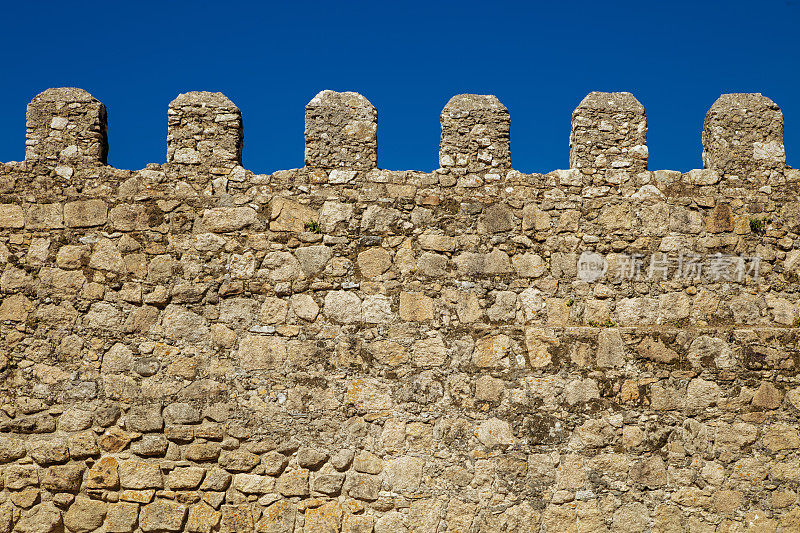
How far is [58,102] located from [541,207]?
3.90 m

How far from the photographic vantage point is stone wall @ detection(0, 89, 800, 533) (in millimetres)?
4941

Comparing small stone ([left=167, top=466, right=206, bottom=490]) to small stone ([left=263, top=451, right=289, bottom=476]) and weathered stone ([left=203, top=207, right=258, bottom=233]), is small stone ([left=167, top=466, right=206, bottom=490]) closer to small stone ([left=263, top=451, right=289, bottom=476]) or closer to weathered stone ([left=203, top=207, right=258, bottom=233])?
small stone ([left=263, top=451, right=289, bottom=476])

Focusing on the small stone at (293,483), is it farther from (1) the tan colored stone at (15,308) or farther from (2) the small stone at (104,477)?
(1) the tan colored stone at (15,308)

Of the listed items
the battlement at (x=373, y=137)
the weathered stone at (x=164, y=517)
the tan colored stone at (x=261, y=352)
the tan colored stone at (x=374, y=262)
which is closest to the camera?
the weathered stone at (x=164, y=517)

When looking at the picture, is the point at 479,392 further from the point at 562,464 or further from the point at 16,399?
the point at 16,399

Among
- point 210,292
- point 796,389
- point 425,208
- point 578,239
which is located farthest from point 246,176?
point 796,389

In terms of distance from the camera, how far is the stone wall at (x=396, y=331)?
4.94 metres

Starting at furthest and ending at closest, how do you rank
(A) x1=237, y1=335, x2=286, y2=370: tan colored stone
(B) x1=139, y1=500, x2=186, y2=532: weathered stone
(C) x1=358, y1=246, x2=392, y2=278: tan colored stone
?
1. (C) x1=358, y1=246, x2=392, y2=278: tan colored stone
2. (A) x1=237, y1=335, x2=286, y2=370: tan colored stone
3. (B) x1=139, y1=500, x2=186, y2=532: weathered stone

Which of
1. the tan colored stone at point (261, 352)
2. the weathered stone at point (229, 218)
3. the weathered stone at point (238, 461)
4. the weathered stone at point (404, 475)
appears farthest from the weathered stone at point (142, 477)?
the weathered stone at point (229, 218)

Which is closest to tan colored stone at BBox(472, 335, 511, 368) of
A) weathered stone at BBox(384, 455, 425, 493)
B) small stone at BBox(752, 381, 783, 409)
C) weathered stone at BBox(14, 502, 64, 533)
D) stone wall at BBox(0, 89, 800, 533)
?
stone wall at BBox(0, 89, 800, 533)

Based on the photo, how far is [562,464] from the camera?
16.3 ft

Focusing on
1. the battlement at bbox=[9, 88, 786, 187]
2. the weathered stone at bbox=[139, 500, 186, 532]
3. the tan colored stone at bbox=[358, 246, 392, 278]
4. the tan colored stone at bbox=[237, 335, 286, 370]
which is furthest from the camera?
the battlement at bbox=[9, 88, 786, 187]

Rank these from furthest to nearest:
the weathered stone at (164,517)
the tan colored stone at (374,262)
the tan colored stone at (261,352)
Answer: the tan colored stone at (374,262), the tan colored stone at (261,352), the weathered stone at (164,517)

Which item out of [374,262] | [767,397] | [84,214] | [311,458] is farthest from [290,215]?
[767,397]
